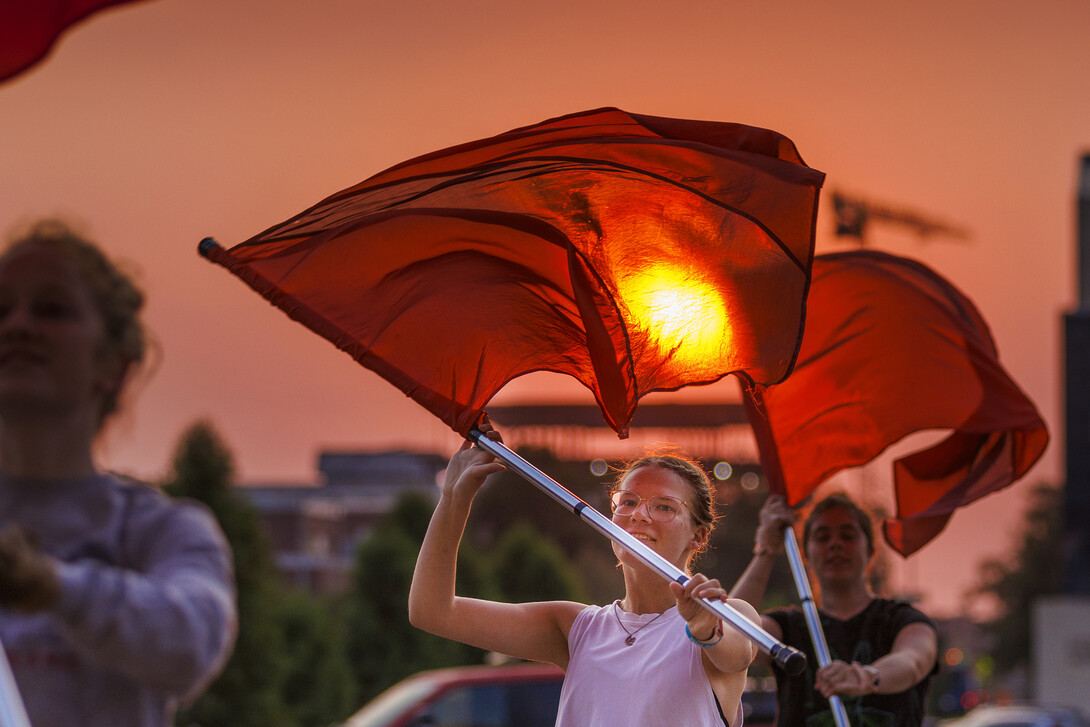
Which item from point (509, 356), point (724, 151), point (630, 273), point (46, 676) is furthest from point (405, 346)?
point (46, 676)

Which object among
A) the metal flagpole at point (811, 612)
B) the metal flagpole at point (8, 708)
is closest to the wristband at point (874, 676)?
the metal flagpole at point (811, 612)

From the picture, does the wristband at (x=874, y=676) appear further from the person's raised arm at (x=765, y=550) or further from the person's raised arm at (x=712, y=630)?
the person's raised arm at (x=712, y=630)

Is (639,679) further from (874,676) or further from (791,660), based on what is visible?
(874,676)

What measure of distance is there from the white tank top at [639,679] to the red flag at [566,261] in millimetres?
645

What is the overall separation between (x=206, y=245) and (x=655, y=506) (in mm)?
1347

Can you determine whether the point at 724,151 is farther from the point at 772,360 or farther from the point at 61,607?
the point at 61,607

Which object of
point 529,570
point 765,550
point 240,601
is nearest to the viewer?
point 765,550

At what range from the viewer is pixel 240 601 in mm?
27125

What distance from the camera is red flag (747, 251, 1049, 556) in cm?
603

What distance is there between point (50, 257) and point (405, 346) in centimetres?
146

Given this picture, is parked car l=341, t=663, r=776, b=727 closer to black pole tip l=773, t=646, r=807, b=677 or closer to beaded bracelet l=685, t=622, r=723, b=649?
Result: beaded bracelet l=685, t=622, r=723, b=649

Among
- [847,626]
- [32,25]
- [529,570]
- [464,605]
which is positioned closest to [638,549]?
[464,605]

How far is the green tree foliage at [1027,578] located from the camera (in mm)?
86938

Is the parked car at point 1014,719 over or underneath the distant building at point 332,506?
over
